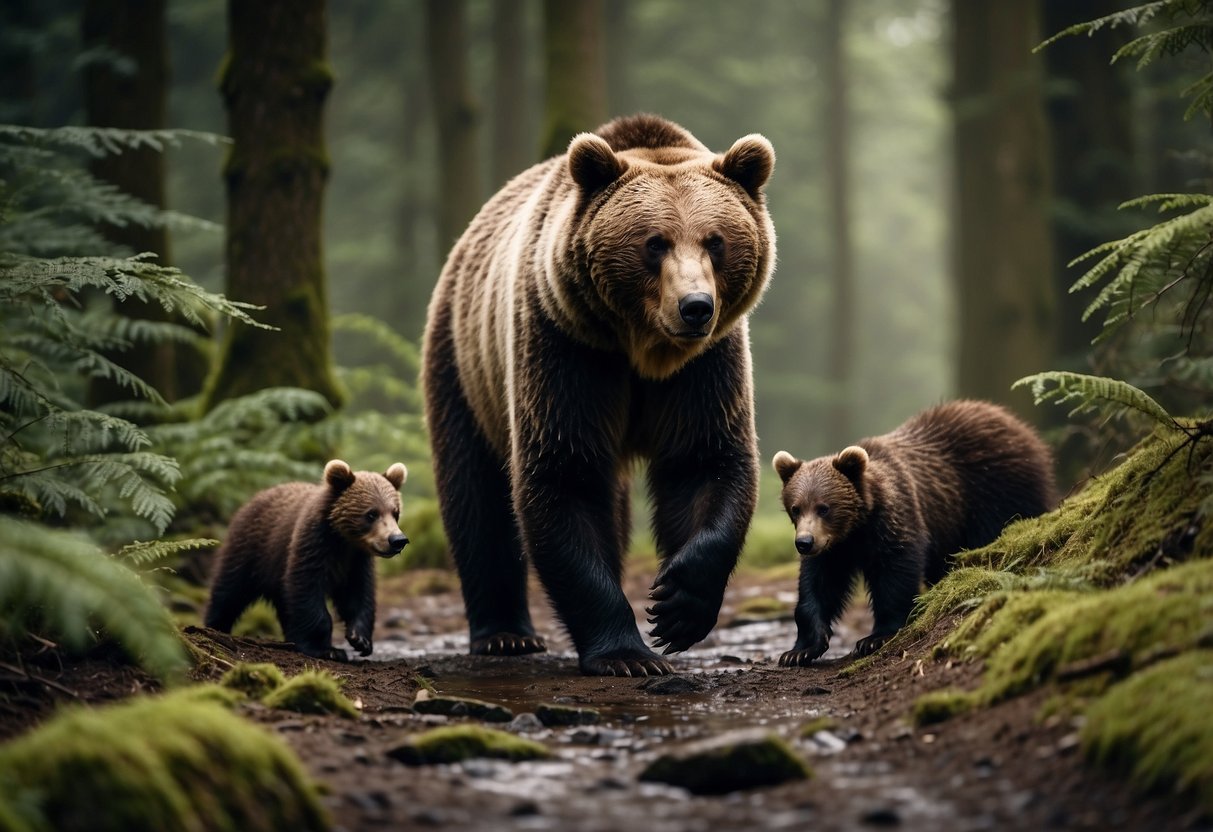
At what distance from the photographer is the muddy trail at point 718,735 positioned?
129 inches

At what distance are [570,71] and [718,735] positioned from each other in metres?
10.1

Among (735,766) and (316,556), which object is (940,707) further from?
(316,556)

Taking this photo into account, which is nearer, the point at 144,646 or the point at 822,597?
the point at 144,646

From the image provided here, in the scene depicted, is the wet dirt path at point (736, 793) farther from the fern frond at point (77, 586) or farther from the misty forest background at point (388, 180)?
the misty forest background at point (388, 180)

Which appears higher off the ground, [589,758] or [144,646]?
[144,646]

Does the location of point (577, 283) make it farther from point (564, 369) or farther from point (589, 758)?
point (589, 758)

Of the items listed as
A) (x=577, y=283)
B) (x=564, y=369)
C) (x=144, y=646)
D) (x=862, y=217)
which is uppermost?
(x=862, y=217)

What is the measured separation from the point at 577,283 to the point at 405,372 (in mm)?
26881

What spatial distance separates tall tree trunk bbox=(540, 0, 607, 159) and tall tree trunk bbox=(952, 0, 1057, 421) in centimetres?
469

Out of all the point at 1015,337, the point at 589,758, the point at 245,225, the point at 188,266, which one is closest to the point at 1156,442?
the point at 589,758

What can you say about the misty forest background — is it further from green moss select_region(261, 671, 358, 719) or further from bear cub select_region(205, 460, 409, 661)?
green moss select_region(261, 671, 358, 719)

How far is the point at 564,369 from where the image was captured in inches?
256

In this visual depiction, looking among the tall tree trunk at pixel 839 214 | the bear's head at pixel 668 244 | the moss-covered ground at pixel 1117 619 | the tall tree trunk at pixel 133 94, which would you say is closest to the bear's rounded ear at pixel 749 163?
the bear's head at pixel 668 244

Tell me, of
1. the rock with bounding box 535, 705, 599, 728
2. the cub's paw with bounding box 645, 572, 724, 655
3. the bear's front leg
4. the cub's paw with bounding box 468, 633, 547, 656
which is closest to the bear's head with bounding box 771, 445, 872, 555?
the bear's front leg
